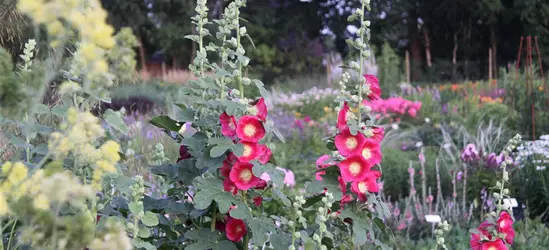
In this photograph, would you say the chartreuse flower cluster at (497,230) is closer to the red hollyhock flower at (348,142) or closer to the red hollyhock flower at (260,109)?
the red hollyhock flower at (348,142)

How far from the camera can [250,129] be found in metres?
1.38

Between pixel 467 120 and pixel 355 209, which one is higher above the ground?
pixel 355 209

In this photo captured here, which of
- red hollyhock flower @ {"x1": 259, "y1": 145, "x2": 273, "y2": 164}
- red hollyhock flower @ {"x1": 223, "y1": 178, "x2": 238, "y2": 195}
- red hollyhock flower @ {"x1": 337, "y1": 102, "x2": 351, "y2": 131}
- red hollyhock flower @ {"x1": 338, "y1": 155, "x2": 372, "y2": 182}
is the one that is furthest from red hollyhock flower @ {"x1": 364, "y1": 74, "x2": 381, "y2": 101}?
red hollyhock flower @ {"x1": 223, "y1": 178, "x2": 238, "y2": 195}

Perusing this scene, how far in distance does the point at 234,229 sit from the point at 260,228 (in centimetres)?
→ 11

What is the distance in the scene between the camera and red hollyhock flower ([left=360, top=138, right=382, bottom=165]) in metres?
1.43

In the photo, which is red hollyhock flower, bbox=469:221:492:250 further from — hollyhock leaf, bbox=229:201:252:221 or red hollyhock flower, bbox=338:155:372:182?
hollyhock leaf, bbox=229:201:252:221

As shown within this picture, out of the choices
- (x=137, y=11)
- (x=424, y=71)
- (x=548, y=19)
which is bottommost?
(x=424, y=71)

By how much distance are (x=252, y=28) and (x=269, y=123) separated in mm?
19326

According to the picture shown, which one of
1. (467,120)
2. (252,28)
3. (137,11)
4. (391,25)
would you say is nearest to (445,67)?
(391,25)

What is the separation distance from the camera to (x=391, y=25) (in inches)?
859

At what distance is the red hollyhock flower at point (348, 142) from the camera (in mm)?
1427

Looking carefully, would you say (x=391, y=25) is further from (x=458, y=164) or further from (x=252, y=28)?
(x=458, y=164)

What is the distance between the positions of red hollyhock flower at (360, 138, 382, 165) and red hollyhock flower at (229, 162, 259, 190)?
266 millimetres

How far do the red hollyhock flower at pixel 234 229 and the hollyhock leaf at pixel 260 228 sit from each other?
0.08 m
